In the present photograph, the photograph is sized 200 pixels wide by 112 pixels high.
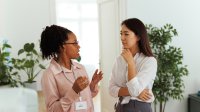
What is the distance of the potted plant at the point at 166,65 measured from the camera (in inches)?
130

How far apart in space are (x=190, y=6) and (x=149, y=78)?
234 cm

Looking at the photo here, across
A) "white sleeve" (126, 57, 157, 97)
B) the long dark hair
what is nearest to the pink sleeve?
"white sleeve" (126, 57, 157, 97)

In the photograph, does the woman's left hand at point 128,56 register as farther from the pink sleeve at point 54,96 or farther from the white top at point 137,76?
the pink sleeve at point 54,96

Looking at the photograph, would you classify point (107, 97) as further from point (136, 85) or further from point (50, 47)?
point (50, 47)

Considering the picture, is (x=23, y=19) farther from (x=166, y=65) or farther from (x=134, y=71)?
(x=134, y=71)

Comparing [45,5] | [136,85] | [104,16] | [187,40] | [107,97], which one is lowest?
[107,97]

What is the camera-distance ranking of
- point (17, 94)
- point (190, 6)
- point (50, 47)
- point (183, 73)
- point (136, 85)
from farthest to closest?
point (190, 6) → point (183, 73) → point (17, 94) → point (136, 85) → point (50, 47)

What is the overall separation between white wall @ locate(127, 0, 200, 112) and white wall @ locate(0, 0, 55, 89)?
3.19 metres

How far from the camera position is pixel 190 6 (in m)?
3.68

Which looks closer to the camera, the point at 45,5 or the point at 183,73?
the point at 183,73

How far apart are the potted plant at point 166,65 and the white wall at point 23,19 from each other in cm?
343

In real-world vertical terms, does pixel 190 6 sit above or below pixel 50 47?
above

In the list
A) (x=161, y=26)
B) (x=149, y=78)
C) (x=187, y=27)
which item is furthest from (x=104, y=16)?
(x=149, y=78)

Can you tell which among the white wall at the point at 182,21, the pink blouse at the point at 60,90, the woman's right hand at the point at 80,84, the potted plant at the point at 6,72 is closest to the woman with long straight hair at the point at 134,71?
the pink blouse at the point at 60,90
